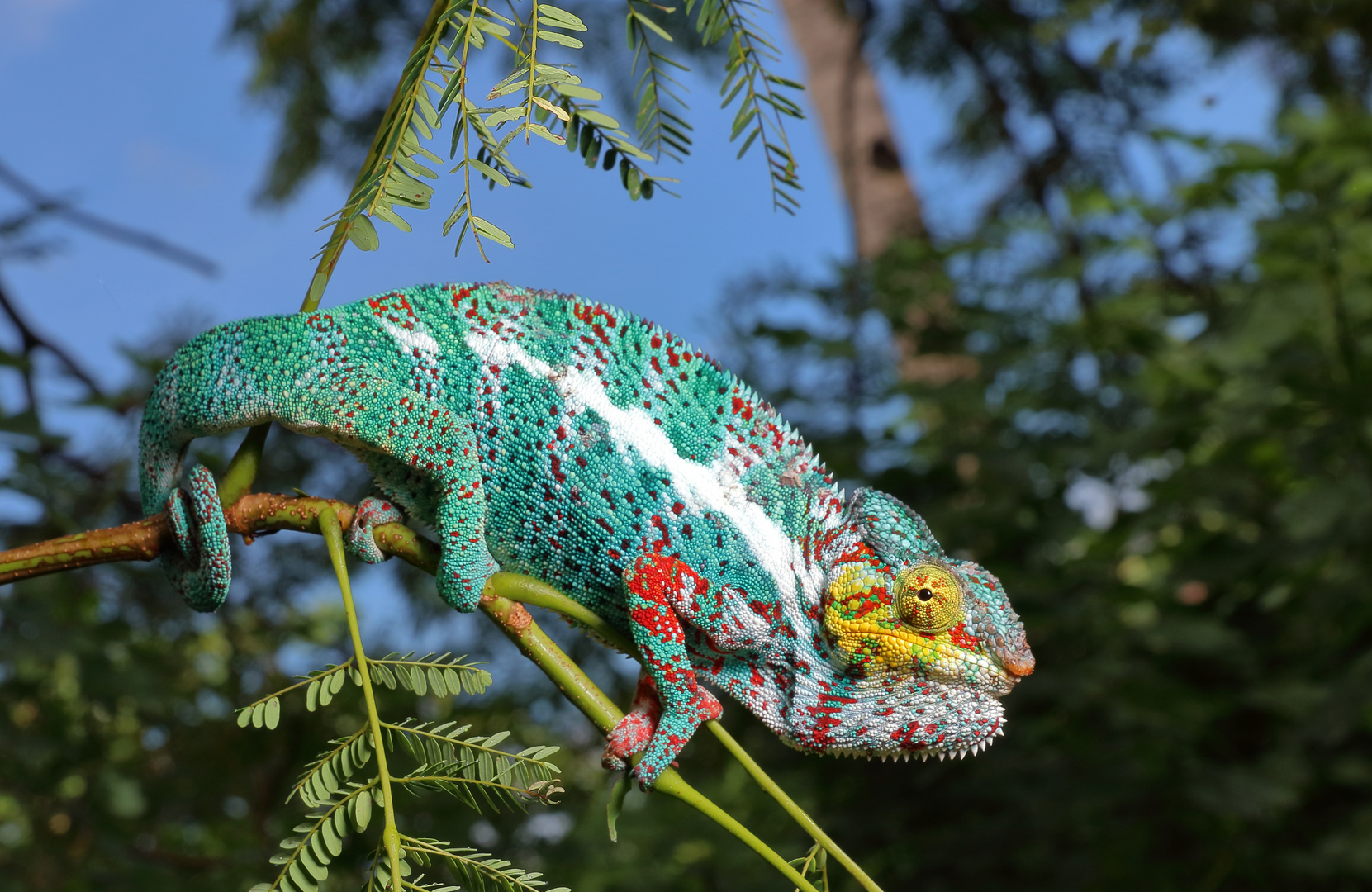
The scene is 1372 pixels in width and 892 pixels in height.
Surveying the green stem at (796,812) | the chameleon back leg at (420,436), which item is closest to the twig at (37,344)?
the chameleon back leg at (420,436)

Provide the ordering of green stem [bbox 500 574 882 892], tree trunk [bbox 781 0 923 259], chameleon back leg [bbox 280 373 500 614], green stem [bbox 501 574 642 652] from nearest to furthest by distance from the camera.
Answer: green stem [bbox 500 574 882 892] < green stem [bbox 501 574 642 652] < chameleon back leg [bbox 280 373 500 614] < tree trunk [bbox 781 0 923 259]

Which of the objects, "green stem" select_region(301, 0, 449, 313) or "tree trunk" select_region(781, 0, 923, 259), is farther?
"tree trunk" select_region(781, 0, 923, 259)

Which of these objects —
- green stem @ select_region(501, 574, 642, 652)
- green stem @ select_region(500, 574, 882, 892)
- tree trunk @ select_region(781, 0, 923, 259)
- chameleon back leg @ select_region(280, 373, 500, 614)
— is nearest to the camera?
green stem @ select_region(500, 574, 882, 892)

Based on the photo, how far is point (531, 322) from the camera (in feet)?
4.21

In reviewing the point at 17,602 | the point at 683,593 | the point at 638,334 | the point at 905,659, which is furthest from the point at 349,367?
the point at 17,602

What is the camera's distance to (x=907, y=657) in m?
1.18

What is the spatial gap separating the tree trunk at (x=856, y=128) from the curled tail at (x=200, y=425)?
3.80m

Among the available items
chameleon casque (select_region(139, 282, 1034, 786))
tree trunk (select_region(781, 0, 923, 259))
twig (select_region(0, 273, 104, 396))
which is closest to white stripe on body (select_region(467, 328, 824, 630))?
chameleon casque (select_region(139, 282, 1034, 786))

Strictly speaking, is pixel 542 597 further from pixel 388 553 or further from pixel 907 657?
pixel 907 657

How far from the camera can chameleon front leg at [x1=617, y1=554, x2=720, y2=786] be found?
1114 millimetres

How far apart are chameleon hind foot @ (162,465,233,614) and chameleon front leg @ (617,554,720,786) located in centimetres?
48

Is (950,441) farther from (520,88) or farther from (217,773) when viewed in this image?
(520,88)

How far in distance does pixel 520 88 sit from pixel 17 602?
5.95 ft

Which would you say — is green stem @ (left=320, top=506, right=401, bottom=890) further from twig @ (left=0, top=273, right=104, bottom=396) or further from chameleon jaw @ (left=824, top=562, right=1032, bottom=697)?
twig @ (left=0, top=273, right=104, bottom=396)
